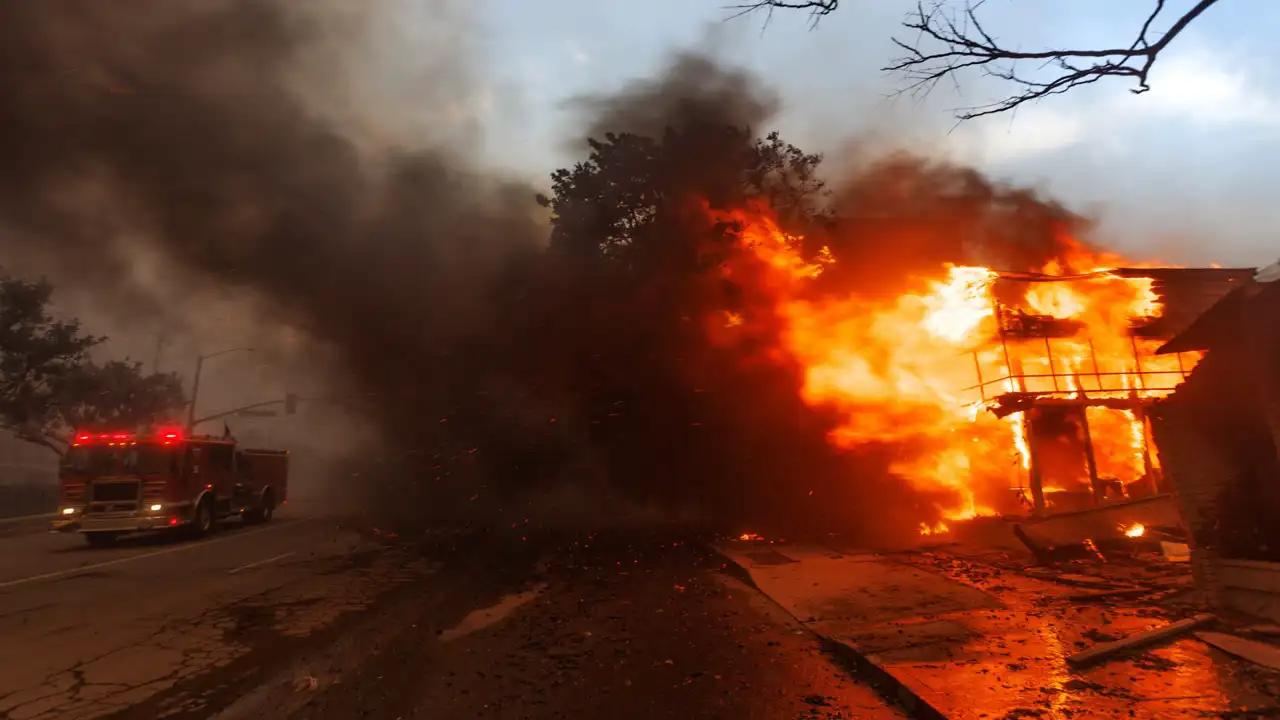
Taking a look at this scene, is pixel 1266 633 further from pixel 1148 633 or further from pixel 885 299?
pixel 885 299

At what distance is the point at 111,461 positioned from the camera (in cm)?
1451

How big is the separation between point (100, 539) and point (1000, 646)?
1833cm

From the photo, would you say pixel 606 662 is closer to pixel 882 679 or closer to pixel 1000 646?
pixel 882 679

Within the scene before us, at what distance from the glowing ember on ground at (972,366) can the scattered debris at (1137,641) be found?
30.8ft

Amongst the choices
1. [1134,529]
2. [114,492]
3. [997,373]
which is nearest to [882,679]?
[1134,529]

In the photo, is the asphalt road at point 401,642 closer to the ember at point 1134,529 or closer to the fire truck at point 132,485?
the fire truck at point 132,485

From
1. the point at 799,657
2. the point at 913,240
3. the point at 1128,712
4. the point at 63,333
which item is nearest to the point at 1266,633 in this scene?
the point at 1128,712

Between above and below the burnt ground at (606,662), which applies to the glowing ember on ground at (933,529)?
below

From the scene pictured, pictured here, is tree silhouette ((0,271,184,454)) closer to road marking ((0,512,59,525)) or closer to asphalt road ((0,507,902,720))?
road marking ((0,512,59,525))

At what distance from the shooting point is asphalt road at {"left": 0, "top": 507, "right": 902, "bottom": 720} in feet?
16.6

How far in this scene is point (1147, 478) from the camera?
15172 mm

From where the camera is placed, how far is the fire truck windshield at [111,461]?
47.3ft

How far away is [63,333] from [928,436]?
31.6 m

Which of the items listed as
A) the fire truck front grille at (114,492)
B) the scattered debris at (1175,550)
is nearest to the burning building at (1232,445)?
the scattered debris at (1175,550)
